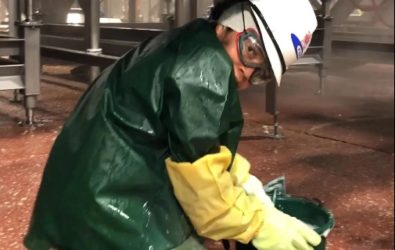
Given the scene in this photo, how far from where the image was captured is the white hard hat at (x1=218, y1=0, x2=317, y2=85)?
36.3 inches

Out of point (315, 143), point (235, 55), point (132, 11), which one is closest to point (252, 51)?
point (235, 55)

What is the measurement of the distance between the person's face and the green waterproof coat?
0.02m

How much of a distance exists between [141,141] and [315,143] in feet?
5.36

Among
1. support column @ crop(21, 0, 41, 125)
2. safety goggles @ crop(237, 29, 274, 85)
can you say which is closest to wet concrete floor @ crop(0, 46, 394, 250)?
support column @ crop(21, 0, 41, 125)

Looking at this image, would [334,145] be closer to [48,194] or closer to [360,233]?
[360,233]

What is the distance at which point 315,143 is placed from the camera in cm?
245

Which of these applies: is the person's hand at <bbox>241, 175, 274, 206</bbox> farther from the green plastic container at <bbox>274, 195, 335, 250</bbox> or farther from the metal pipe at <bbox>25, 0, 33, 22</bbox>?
the metal pipe at <bbox>25, 0, 33, 22</bbox>

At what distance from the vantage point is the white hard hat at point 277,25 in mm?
921

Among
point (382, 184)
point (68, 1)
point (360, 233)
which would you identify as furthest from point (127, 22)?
point (360, 233)

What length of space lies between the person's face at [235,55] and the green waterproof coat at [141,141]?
2 cm

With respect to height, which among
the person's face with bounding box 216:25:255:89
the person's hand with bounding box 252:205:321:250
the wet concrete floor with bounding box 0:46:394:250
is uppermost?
the person's face with bounding box 216:25:255:89

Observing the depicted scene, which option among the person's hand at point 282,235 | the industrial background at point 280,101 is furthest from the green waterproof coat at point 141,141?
the industrial background at point 280,101

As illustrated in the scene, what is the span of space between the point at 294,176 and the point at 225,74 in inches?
46.7

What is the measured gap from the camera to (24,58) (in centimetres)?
236
